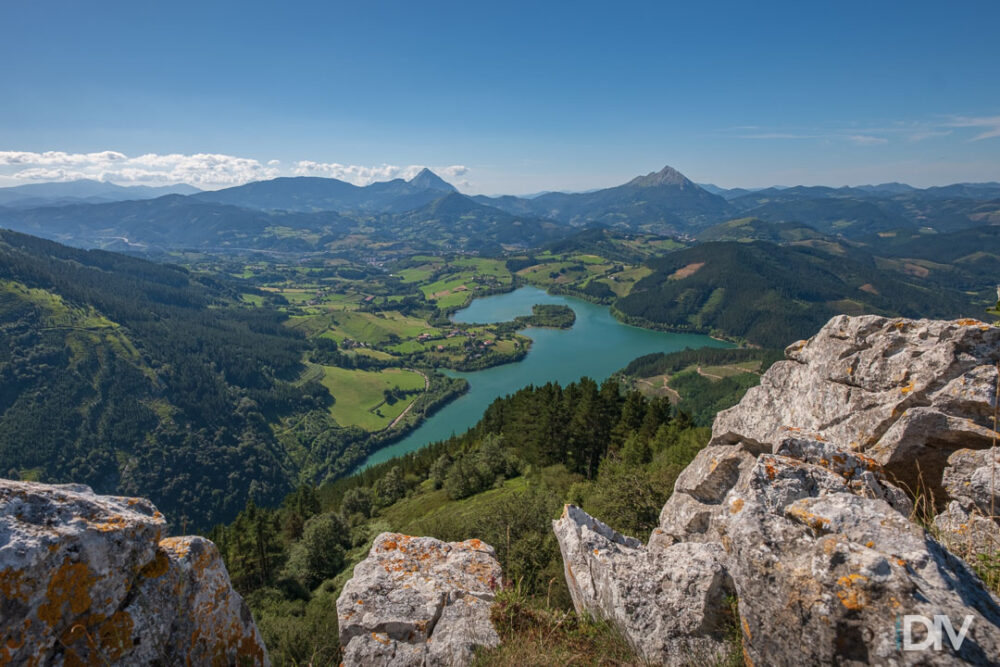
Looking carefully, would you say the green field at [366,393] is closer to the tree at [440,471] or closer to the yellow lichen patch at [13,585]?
the tree at [440,471]

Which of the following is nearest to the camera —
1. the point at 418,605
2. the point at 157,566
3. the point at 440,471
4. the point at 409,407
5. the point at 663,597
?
the point at 157,566

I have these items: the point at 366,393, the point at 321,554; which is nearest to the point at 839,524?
the point at 321,554

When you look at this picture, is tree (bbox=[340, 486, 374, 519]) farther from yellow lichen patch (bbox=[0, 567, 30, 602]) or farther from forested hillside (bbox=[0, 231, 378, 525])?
forested hillside (bbox=[0, 231, 378, 525])

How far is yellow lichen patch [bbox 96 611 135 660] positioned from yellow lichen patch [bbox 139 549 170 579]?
1.71 ft

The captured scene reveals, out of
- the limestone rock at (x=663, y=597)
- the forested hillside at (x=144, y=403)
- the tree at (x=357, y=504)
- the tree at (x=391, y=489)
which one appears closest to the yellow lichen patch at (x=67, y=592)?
the limestone rock at (x=663, y=597)

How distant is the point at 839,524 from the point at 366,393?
5337 inches

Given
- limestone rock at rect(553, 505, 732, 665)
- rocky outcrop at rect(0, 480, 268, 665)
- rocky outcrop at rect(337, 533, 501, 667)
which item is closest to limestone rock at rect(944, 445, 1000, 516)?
limestone rock at rect(553, 505, 732, 665)

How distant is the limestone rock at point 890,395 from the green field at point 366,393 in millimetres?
107321

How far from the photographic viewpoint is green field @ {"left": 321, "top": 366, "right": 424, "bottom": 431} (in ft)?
384

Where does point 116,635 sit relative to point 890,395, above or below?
below

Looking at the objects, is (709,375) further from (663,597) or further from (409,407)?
(663,597)

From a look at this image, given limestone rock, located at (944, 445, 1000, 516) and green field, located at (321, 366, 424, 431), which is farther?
green field, located at (321, 366, 424, 431)

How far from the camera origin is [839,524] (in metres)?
5.11

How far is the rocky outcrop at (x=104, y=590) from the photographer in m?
4.34
